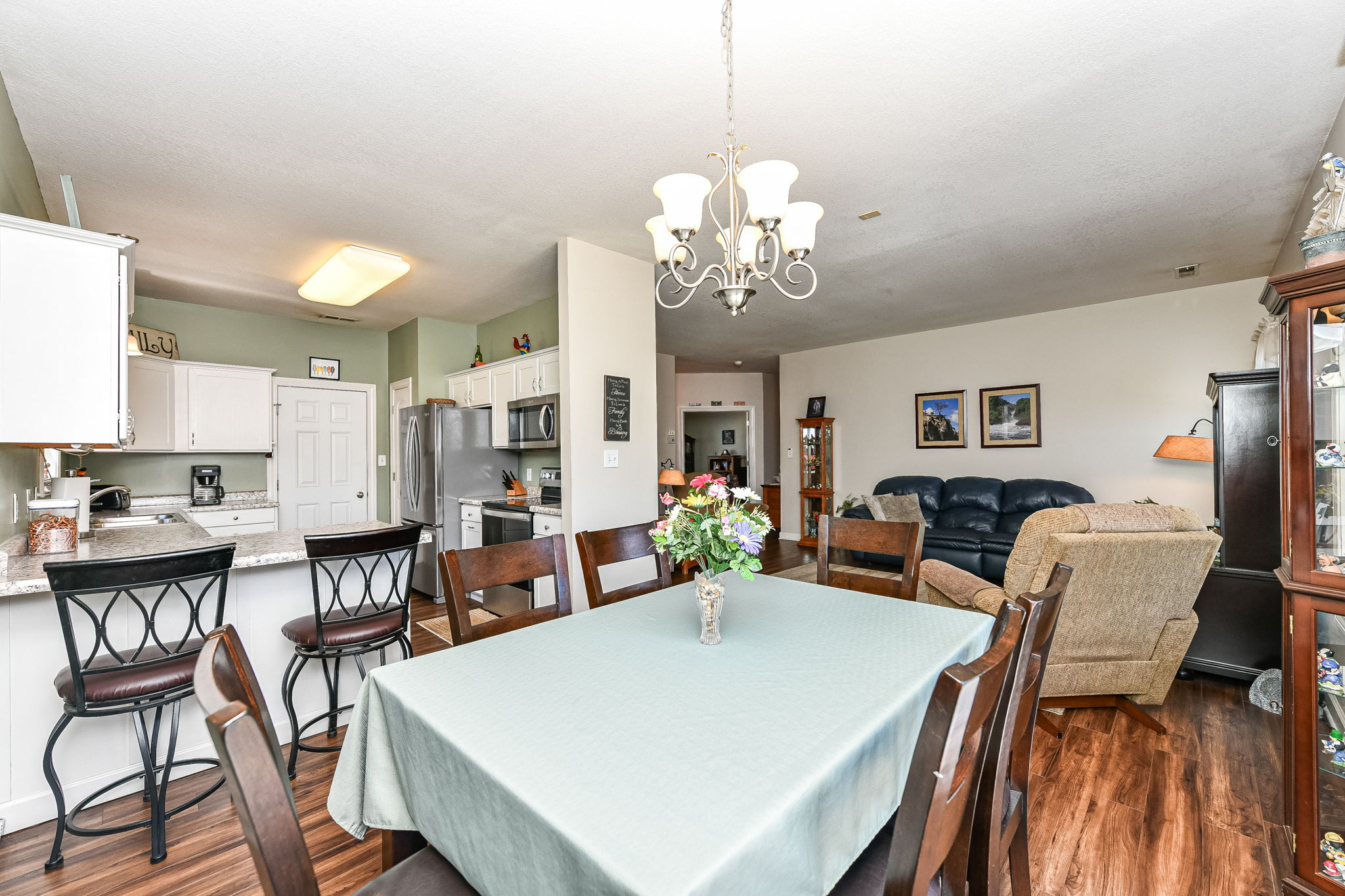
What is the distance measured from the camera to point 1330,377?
159cm

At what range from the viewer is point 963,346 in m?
6.13

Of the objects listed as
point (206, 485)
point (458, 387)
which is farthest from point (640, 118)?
point (206, 485)

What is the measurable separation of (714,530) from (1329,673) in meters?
1.75

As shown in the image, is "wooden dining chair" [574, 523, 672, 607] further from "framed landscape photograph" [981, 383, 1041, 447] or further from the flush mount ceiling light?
"framed landscape photograph" [981, 383, 1041, 447]

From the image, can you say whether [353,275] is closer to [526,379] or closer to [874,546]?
[526,379]

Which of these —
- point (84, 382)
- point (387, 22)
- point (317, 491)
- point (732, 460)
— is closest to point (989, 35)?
point (387, 22)

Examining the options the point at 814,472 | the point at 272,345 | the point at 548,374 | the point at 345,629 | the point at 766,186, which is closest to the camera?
the point at 766,186

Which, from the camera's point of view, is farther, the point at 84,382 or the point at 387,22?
the point at 84,382

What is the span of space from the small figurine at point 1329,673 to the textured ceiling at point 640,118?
1.89 meters

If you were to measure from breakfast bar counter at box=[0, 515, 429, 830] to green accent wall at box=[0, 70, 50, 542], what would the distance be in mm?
189

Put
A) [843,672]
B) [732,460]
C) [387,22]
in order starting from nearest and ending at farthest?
[843,672] < [387,22] < [732,460]

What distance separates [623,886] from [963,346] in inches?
256

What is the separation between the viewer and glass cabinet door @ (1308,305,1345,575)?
1579 millimetres

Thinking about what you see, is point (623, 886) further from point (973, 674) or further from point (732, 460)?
point (732, 460)
